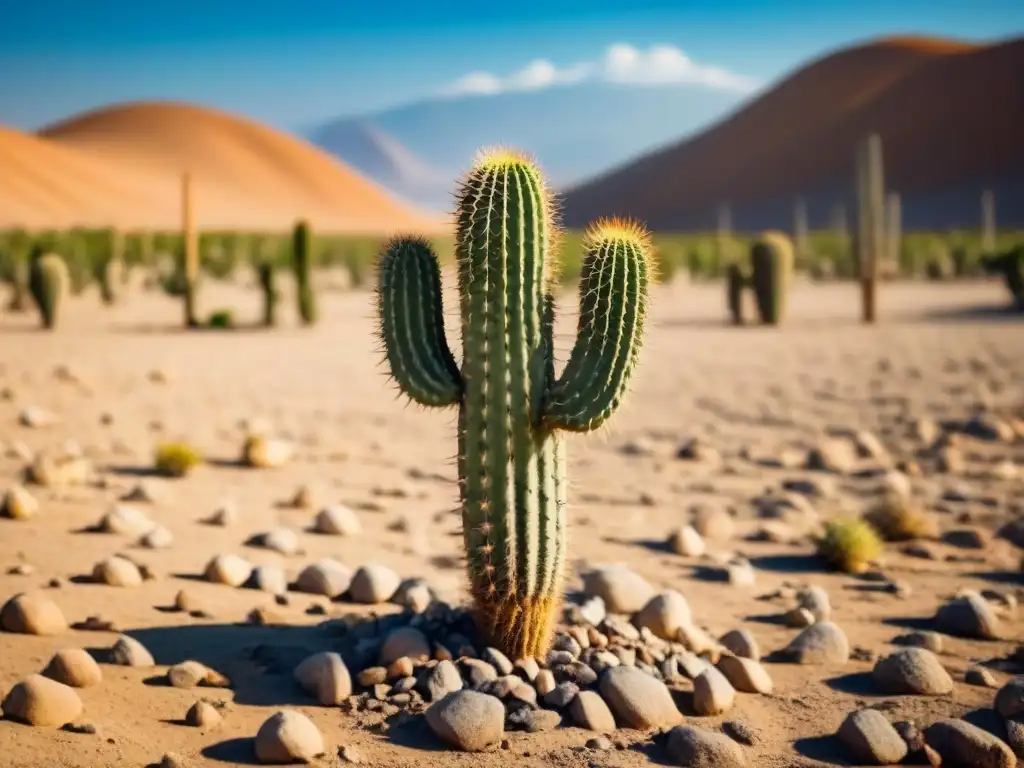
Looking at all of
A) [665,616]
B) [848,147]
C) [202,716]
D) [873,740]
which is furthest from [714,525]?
[848,147]

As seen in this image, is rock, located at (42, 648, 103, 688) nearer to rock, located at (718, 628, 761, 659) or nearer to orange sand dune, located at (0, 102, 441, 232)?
rock, located at (718, 628, 761, 659)

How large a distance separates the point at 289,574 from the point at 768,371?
8652 millimetres

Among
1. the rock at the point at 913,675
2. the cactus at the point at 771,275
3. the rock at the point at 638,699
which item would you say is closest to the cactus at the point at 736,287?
the cactus at the point at 771,275

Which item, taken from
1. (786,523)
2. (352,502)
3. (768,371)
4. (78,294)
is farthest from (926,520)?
(78,294)

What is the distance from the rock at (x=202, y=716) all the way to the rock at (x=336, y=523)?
9.07 feet

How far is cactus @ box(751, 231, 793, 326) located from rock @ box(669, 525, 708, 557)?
1268 cm

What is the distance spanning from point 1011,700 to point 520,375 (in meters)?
2.13

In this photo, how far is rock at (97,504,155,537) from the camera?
656 centimetres

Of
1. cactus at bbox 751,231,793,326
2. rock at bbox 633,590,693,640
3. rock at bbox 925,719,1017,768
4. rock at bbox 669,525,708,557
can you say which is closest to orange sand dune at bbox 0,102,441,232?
cactus at bbox 751,231,793,326

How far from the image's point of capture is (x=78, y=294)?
23719 mm

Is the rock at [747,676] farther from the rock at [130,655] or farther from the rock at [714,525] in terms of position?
the rock at [714,525]

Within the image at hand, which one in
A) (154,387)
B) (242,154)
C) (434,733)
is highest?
(242,154)

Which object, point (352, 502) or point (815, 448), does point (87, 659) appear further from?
point (815, 448)

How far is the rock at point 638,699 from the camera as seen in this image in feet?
13.6
